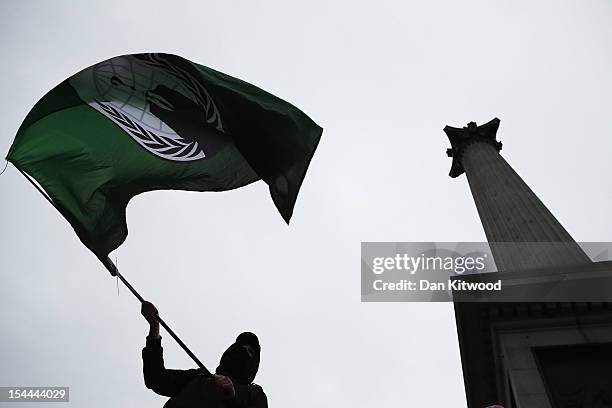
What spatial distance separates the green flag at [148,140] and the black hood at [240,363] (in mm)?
2536

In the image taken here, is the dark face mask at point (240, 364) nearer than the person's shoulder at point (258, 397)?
No

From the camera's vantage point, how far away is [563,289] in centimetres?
1164

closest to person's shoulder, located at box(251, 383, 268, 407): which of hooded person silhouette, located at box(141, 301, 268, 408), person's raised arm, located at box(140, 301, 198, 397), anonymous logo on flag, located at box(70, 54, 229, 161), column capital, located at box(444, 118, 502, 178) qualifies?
hooded person silhouette, located at box(141, 301, 268, 408)

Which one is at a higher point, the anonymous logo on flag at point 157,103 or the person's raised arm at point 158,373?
the anonymous logo on flag at point 157,103

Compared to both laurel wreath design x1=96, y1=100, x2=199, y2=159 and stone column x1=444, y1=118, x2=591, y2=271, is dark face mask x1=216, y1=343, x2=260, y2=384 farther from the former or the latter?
stone column x1=444, y1=118, x2=591, y2=271

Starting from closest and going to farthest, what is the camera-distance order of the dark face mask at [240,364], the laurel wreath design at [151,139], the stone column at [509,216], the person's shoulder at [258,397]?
the person's shoulder at [258,397]
the dark face mask at [240,364]
the laurel wreath design at [151,139]
the stone column at [509,216]

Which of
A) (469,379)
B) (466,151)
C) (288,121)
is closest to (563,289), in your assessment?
(469,379)

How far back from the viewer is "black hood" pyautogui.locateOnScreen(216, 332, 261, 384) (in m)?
5.37

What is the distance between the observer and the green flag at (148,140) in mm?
7492

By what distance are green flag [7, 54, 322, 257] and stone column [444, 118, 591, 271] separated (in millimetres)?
8618

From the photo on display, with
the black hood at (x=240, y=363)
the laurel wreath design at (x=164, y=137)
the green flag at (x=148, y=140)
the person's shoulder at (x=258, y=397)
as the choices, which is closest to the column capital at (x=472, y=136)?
the green flag at (x=148, y=140)

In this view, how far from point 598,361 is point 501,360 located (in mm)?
1887

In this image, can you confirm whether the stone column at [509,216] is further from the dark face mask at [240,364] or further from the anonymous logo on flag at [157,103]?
the dark face mask at [240,364]

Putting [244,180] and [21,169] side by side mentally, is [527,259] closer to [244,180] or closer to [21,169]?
[244,180]
